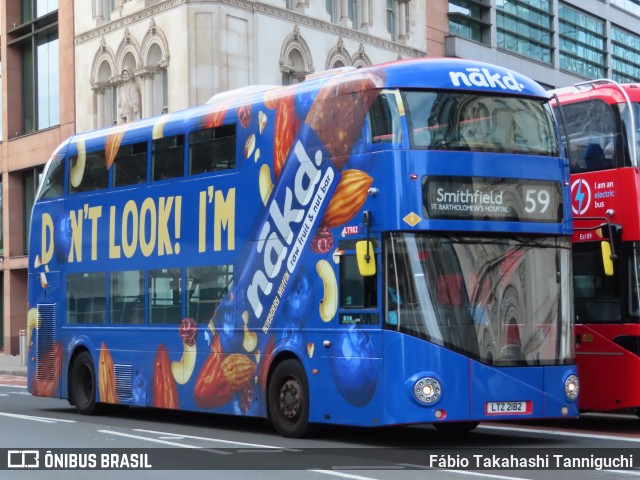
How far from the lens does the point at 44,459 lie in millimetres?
13992

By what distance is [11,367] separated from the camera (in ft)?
128

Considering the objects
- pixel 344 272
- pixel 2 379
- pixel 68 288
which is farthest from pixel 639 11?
pixel 344 272

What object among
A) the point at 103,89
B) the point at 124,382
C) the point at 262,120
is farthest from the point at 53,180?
the point at 103,89

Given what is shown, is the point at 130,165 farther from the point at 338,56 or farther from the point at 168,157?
the point at 338,56

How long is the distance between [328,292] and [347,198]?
3.76 ft

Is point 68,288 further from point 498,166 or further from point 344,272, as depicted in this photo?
A: point 498,166

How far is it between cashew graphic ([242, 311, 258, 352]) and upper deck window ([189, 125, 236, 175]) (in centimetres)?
204

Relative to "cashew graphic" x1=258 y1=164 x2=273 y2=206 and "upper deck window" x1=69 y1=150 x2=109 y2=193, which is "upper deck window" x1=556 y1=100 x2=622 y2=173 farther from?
"upper deck window" x1=69 y1=150 x2=109 y2=193

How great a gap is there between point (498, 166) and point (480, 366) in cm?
226

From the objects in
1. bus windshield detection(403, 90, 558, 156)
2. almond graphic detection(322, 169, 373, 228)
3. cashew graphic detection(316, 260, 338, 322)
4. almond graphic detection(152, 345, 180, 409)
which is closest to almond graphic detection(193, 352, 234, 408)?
almond graphic detection(152, 345, 180, 409)

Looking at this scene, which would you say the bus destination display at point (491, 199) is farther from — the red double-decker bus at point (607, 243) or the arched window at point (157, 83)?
the arched window at point (157, 83)

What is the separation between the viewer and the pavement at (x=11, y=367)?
3728cm

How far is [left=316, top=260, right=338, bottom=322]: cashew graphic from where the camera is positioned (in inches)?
601

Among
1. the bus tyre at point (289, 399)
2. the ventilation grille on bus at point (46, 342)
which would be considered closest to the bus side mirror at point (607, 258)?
the bus tyre at point (289, 399)
